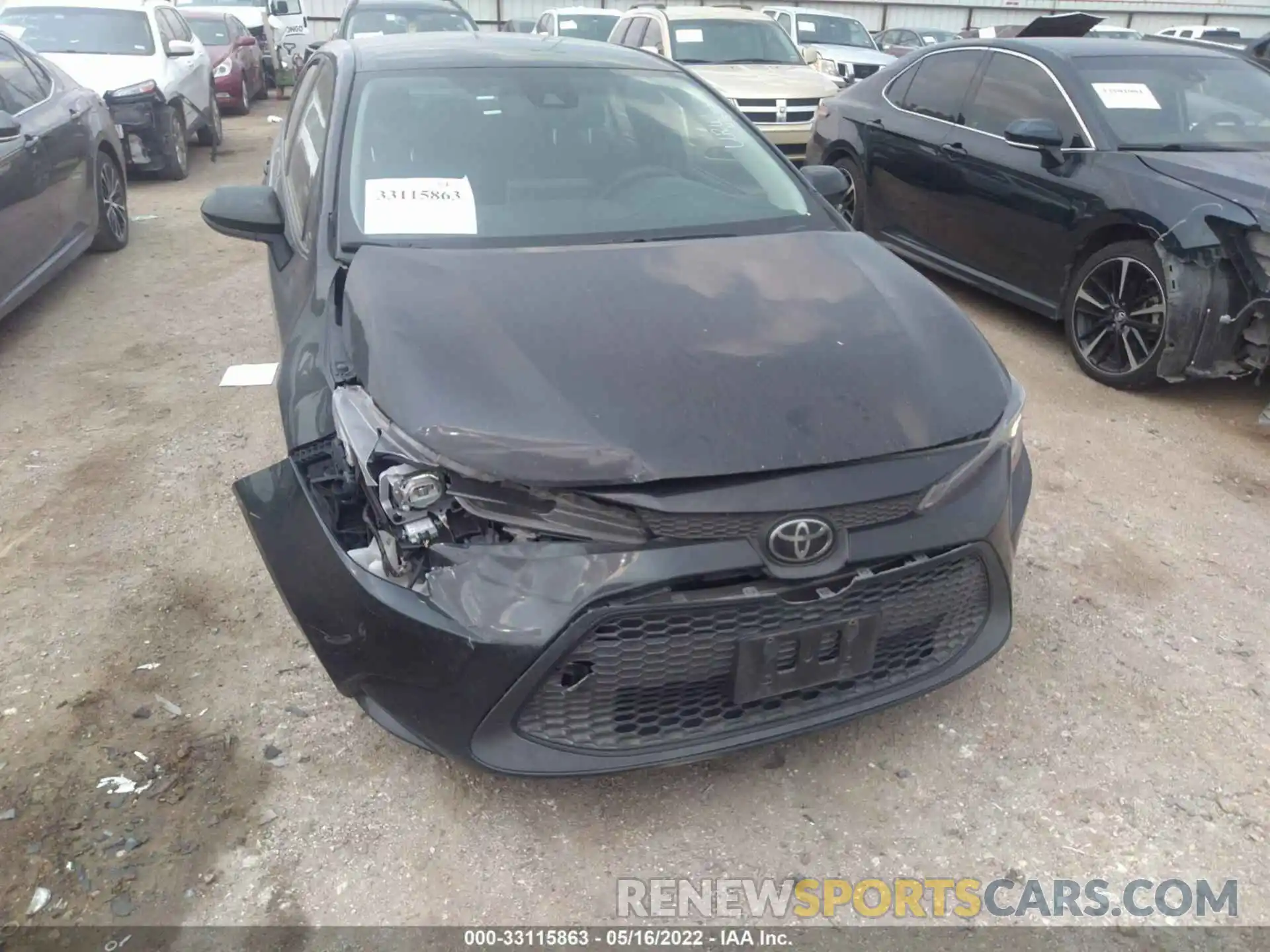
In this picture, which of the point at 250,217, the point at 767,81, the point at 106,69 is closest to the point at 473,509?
the point at 250,217

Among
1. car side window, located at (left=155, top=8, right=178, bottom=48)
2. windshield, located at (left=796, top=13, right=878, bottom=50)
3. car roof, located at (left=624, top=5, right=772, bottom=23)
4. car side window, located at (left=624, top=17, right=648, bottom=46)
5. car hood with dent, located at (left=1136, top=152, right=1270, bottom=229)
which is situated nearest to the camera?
car hood with dent, located at (left=1136, top=152, right=1270, bottom=229)

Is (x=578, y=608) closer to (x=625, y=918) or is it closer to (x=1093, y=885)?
(x=625, y=918)

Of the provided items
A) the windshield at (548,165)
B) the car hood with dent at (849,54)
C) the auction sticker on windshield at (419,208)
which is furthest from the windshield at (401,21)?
the auction sticker on windshield at (419,208)

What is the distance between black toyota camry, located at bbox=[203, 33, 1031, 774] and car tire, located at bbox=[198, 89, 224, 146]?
9.14 metres

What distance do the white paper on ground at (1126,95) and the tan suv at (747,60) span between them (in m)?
3.98

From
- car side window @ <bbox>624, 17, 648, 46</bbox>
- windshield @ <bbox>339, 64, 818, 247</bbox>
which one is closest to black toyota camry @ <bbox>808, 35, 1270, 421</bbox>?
windshield @ <bbox>339, 64, 818, 247</bbox>

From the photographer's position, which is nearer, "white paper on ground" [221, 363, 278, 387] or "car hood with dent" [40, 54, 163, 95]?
"white paper on ground" [221, 363, 278, 387]

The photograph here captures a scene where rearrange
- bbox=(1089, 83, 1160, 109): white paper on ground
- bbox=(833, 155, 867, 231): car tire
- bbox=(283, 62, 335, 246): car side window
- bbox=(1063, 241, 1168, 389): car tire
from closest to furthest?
bbox=(283, 62, 335, 246): car side window, bbox=(1063, 241, 1168, 389): car tire, bbox=(1089, 83, 1160, 109): white paper on ground, bbox=(833, 155, 867, 231): car tire

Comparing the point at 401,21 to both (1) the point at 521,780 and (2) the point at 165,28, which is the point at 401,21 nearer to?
(2) the point at 165,28

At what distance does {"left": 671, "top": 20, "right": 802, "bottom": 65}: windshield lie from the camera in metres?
9.76

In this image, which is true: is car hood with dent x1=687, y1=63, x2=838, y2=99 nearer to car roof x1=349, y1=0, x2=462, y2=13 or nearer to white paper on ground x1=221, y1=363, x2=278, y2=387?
car roof x1=349, y1=0, x2=462, y2=13

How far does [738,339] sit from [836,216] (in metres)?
1.13

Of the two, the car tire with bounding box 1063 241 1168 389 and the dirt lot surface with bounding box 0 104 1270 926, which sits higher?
the car tire with bounding box 1063 241 1168 389

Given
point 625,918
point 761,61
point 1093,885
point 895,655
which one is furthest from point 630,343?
point 761,61
